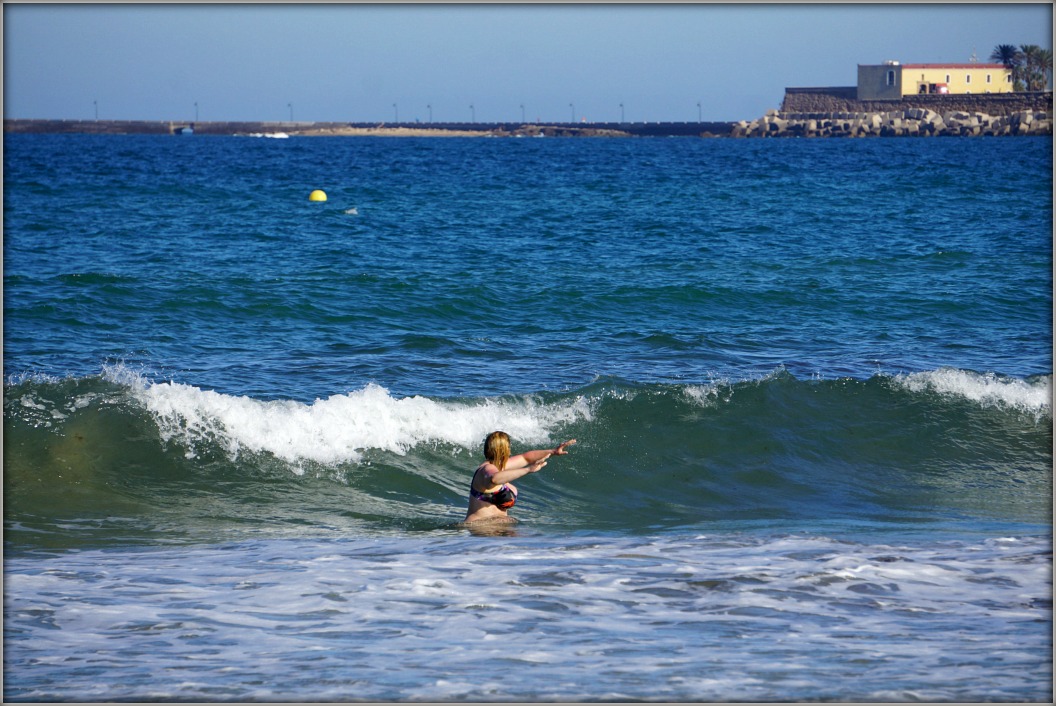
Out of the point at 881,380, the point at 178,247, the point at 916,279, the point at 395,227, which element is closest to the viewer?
the point at 881,380

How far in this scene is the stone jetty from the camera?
10000 centimetres

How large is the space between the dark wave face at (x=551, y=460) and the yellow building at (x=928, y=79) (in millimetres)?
117656

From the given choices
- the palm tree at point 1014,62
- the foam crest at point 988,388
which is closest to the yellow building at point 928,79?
the palm tree at point 1014,62

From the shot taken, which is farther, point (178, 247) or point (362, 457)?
point (178, 247)

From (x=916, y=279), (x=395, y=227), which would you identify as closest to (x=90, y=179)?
(x=395, y=227)

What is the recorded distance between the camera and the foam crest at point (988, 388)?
1209 cm

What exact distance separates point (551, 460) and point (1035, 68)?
5017 inches

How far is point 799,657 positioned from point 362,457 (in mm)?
5949

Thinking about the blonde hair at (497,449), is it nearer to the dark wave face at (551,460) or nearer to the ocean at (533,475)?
the ocean at (533,475)

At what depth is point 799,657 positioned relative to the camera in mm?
5492

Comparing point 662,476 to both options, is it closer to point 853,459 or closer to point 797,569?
point 853,459

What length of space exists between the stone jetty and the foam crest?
93001 mm

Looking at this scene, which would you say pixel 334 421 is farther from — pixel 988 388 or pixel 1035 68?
pixel 1035 68

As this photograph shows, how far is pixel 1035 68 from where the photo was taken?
12006 cm
